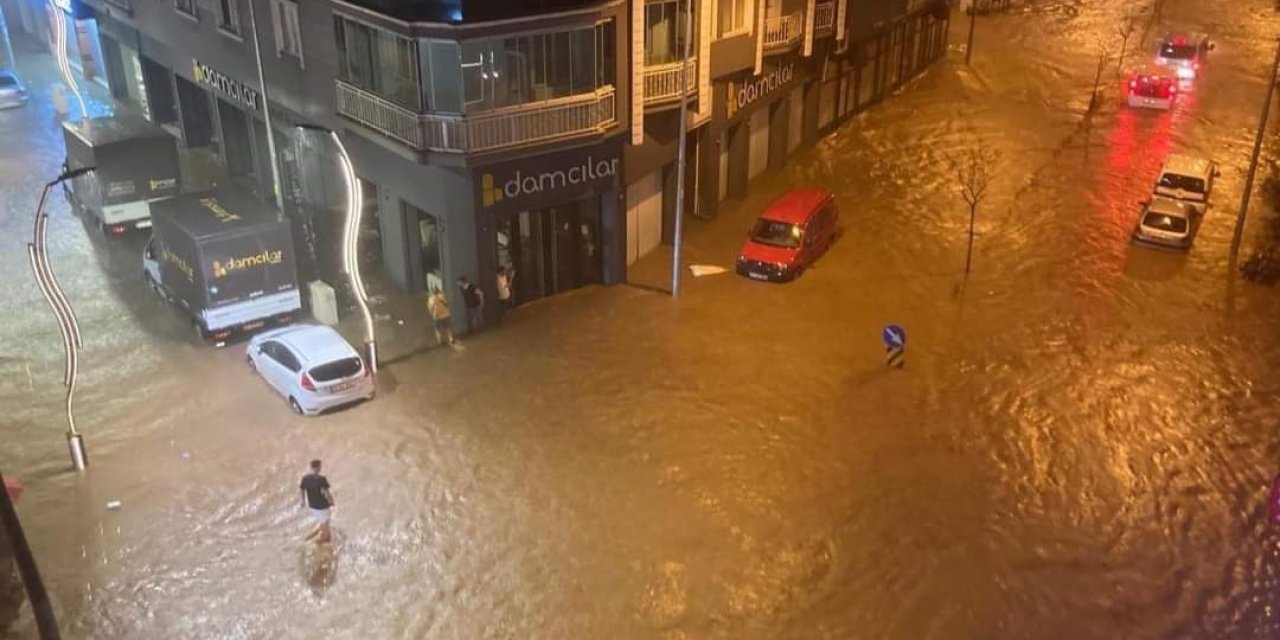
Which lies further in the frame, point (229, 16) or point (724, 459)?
point (229, 16)

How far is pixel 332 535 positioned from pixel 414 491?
1936mm

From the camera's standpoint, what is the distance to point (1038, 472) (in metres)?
22.4

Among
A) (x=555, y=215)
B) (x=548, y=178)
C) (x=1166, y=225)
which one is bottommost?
(x=1166, y=225)

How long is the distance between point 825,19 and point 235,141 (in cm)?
2230

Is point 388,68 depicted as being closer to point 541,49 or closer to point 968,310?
point 541,49

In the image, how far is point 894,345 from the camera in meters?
25.8

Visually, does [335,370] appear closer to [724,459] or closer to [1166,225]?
[724,459]

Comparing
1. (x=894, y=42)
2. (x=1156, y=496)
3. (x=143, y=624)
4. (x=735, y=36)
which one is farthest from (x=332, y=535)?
(x=894, y=42)

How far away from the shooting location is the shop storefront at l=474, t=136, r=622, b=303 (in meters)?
27.3

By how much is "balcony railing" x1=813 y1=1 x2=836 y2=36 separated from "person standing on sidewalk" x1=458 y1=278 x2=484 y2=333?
16729 mm

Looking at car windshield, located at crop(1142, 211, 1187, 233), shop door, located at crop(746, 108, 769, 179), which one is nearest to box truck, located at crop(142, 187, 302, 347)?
shop door, located at crop(746, 108, 769, 179)

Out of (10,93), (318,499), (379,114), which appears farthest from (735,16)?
(10,93)

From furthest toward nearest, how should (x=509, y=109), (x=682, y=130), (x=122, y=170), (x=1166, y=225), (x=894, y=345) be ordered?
(x=122, y=170) < (x=1166, y=225) < (x=682, y=130) < (x=894, y=345) < (x=509, y=109)

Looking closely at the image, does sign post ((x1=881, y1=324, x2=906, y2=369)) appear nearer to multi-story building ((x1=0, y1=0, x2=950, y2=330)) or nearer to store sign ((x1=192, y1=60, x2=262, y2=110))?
multi-story building ((x1=0, y1=0, x2=950, y2=330))
